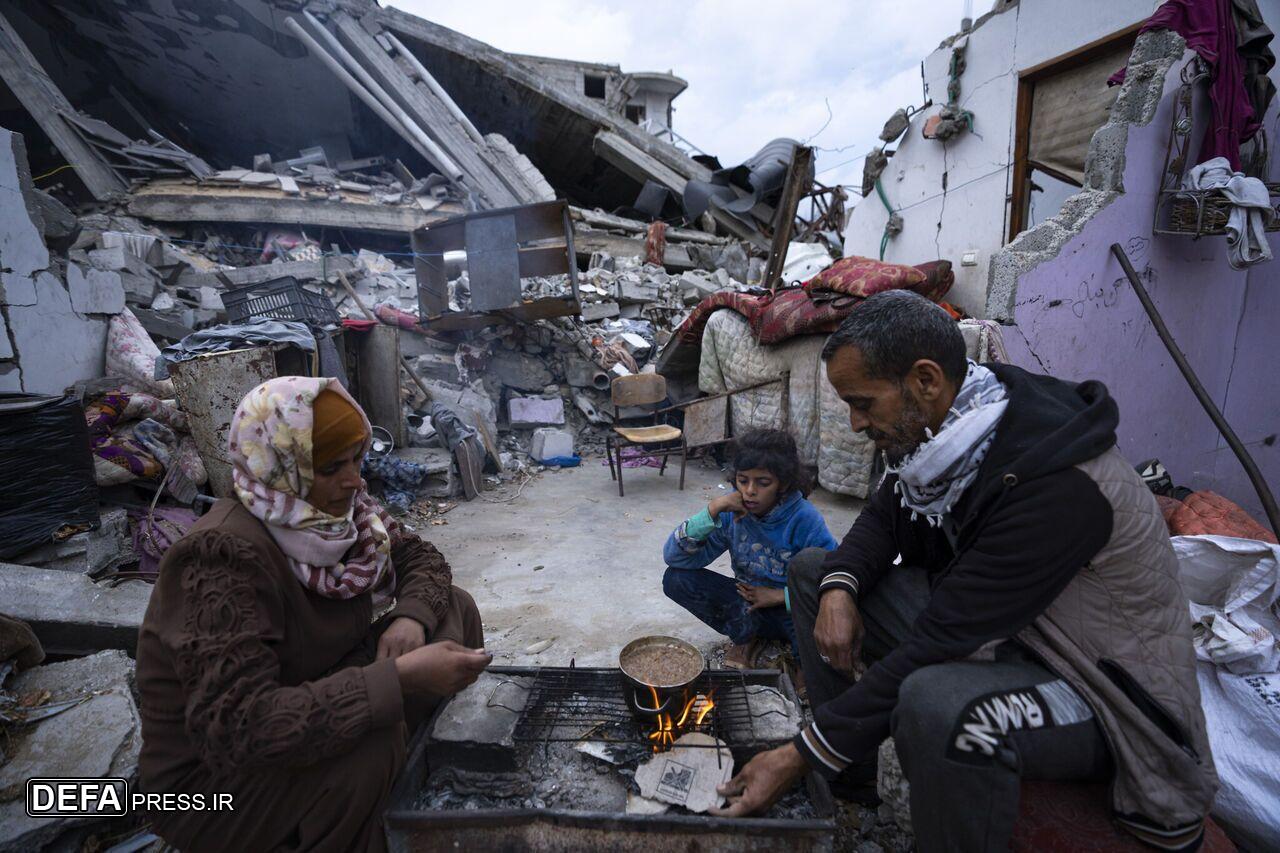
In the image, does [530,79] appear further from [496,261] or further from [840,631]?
[840,631]

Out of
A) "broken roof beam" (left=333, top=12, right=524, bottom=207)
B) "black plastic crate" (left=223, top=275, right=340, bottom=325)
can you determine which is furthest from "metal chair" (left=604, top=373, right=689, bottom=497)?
"broken roof beam" (left=333, top=12, right=524, bottom=207)

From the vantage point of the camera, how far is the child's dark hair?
8.87ft

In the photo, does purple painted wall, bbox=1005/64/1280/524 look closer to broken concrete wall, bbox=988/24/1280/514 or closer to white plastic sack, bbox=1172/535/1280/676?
broken concrete wall, bbox=988/24/1280/514

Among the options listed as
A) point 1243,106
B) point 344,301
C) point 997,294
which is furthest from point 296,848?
point 344,301

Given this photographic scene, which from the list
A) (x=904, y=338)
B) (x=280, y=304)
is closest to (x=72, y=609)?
(x=904, y=338)

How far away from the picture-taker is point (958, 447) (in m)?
1.57

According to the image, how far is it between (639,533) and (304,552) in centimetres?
395

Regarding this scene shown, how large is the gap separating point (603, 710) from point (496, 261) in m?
6.63

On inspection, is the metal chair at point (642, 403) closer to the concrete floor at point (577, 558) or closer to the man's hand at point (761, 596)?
the concrete floor at point (577, 558)

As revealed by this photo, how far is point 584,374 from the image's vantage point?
9.17 meters

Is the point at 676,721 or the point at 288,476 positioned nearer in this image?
the point at 288,476

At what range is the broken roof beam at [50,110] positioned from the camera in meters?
9.11

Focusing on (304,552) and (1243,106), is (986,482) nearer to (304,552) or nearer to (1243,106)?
(304,552)

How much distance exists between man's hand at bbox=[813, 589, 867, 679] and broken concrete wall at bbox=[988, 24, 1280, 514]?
381cm
